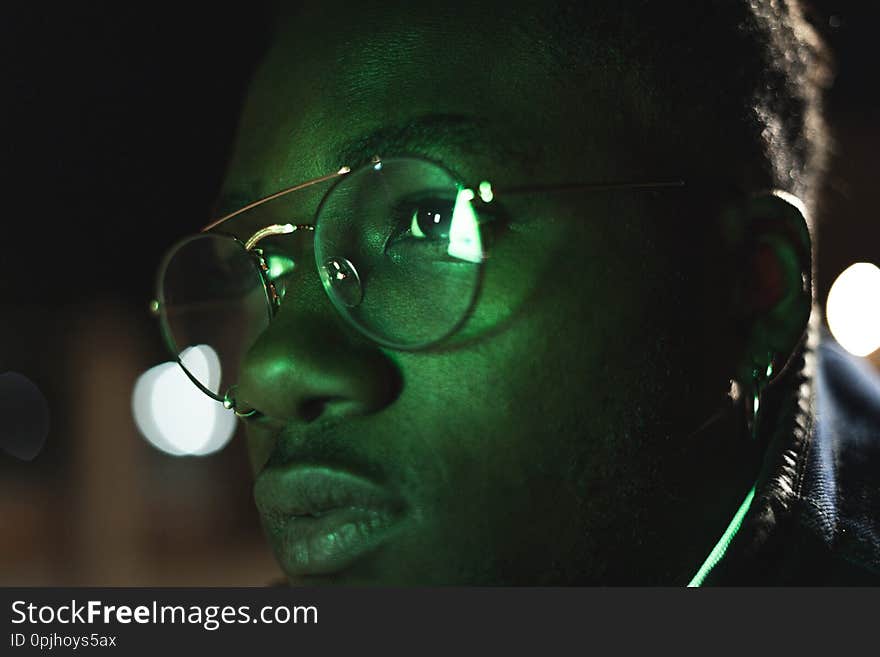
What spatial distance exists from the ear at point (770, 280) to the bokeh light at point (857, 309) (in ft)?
4.25

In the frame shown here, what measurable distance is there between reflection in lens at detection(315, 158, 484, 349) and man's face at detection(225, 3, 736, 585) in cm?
4

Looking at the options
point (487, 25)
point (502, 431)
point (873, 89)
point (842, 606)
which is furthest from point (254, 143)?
Result: point (873, 89)

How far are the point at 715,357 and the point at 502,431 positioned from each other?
41cm

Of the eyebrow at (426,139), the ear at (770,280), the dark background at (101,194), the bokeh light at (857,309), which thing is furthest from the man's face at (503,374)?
the bokeh light at (857,309)

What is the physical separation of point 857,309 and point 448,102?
187cm

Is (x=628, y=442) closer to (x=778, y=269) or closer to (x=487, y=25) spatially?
(x=778, y=269)

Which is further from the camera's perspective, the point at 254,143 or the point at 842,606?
the point at 254,143

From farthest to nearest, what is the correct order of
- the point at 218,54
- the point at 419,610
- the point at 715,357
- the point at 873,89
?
the point at 873,89 < the point at 218,54 < the point at 715,357 < the point at 419,610

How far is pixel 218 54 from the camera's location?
2084 millimetres

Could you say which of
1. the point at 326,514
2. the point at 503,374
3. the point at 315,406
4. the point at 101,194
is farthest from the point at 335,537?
the point at 101,194

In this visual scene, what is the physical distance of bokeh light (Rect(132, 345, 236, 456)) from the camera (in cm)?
247

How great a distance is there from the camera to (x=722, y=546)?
1.51m

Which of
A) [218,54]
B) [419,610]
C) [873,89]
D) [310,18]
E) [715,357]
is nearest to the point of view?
[419,610]

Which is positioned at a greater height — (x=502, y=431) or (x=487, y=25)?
(x=487, y=25)
